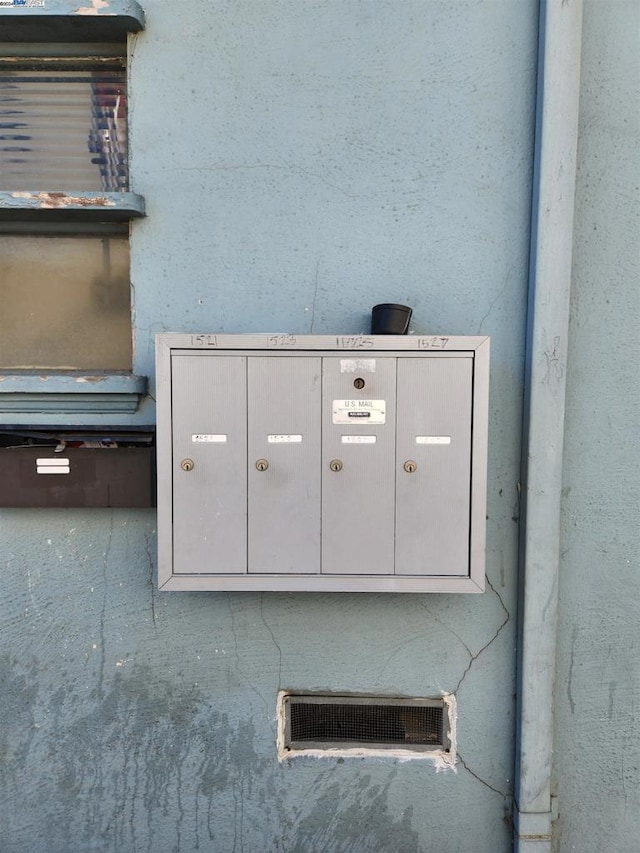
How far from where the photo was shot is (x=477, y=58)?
7.18ft

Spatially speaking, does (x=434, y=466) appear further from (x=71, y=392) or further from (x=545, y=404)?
(x=71, y=392)

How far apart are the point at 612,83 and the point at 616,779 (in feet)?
9.12

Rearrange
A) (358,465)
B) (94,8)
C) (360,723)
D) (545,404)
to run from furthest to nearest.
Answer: (360,723) < (545,404) < (94,8) < (358,465)

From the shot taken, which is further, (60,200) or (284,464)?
(60,200)

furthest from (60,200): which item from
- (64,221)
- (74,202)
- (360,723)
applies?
(360,723)

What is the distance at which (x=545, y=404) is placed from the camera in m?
2.23

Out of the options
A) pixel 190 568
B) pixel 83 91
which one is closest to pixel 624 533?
pixel 190 568

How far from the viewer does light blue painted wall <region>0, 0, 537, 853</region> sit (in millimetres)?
2209

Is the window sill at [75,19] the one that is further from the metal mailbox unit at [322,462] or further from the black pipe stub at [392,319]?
the black pipe stub at [392,319]

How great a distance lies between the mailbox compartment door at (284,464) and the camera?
201 centimetres

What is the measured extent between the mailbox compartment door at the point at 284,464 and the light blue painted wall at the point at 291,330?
351mm

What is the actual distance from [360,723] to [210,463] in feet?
4.22

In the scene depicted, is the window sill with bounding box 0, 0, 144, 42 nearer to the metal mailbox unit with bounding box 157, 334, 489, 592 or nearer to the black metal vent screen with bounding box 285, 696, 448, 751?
the metal mailbox unit with bounding box 157, 334, 489, 592

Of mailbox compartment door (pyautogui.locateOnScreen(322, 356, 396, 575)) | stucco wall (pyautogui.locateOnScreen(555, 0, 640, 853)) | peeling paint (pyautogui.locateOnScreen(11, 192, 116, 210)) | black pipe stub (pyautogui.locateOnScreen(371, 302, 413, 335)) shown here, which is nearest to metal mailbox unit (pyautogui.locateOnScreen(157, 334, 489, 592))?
mailbox compartment door (pyautogui.locateOnScreen(322, 356, 396, 575))
